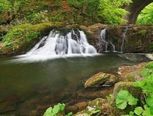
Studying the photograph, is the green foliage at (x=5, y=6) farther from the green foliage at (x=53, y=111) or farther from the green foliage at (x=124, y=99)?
the green foliage at (x=124, y=99)

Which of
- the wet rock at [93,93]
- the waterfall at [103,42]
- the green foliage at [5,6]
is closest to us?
the wet rock at [93,93]

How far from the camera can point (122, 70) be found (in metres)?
9.27

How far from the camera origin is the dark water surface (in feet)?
21.9

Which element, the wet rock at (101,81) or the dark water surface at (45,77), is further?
the wet rock at (101,81)

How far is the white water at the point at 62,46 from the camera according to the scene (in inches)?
500

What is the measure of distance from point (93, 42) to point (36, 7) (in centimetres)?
466

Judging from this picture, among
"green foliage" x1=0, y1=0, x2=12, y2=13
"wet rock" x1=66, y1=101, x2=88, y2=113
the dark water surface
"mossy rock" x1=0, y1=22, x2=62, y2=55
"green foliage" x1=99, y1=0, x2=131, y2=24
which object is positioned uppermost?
"green foliage" x1=0, y1=0, x2=12, y2=13

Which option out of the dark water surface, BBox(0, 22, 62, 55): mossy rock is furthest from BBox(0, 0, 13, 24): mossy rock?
the dark water surface

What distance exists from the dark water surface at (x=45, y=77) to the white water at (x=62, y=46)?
1055 millimetres

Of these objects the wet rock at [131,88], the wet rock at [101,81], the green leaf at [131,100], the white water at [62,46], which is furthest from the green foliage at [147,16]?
the green leaf at [131,100]

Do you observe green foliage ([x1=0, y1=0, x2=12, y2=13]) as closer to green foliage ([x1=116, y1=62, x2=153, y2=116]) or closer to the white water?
the white water

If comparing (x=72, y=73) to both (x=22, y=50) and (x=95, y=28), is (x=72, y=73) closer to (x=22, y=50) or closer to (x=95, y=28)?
(x=22, y=50)

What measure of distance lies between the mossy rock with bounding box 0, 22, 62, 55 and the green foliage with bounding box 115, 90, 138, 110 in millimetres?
9671

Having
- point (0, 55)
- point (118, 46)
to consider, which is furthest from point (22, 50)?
point (118, 46)
